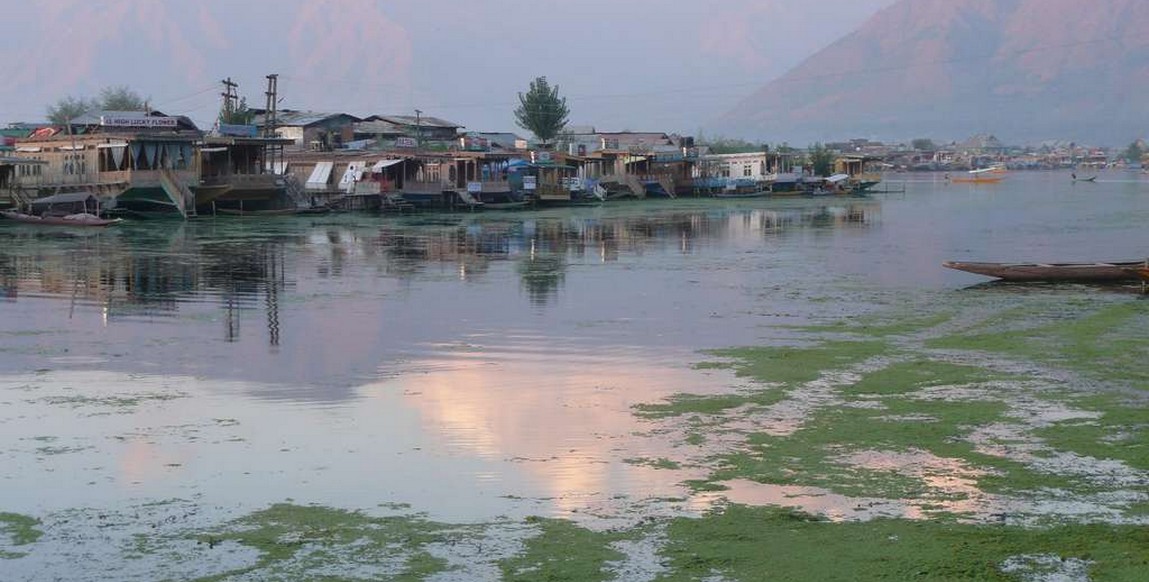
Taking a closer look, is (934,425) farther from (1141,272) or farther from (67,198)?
(67,198)

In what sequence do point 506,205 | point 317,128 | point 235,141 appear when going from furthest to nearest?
point 317,128 < point 506,205 < point 235,141

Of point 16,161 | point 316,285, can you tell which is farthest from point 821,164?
point 316,285

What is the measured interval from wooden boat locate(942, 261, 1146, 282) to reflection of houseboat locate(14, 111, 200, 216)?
117 ft

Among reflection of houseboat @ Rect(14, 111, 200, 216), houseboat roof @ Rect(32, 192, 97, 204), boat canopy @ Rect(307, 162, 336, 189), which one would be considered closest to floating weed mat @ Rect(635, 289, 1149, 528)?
houseboat roof @ Rect(32, 192, 97, 204)

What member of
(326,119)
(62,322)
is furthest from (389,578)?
(326,119)

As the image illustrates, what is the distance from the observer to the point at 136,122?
5853 centimetres

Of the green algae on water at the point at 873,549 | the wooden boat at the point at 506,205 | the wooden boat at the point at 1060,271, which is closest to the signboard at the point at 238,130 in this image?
the wooden boat at the point at 506,205

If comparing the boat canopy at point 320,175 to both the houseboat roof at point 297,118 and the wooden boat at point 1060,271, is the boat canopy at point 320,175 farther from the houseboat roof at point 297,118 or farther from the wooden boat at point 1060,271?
the wooden boat at point 1060,271

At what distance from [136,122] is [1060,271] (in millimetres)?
41294

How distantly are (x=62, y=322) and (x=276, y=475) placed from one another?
1265 centimetres

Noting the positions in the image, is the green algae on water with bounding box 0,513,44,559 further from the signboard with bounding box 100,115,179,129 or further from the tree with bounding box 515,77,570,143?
the tree with bounding box 515,77,570,143

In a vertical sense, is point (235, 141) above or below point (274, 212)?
above

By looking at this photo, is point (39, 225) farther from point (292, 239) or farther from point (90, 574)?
point (90, 574)

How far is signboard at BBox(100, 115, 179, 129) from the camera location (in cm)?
5828
